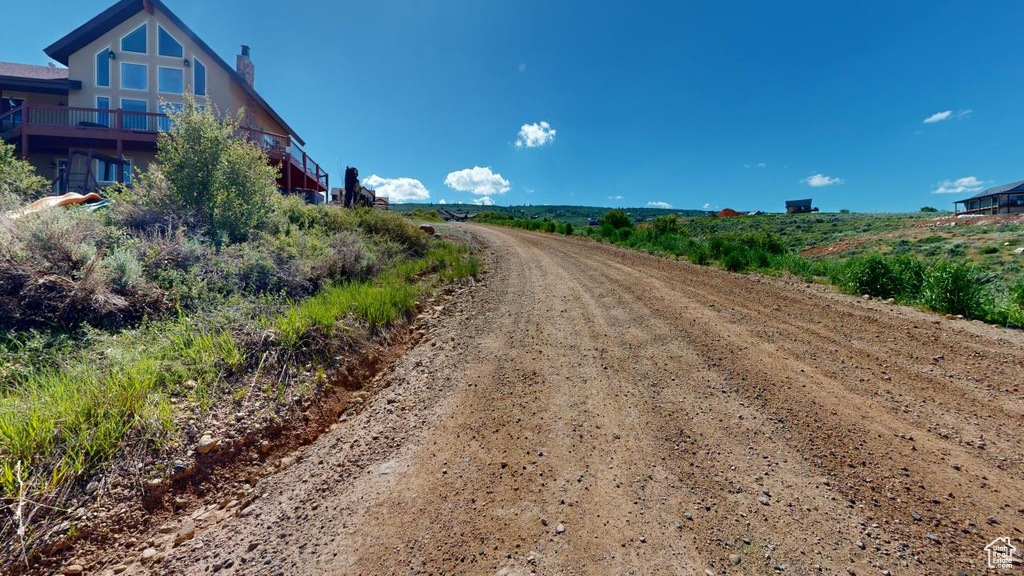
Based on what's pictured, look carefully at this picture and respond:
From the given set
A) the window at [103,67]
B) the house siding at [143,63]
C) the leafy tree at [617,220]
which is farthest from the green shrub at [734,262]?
the window at [103,67]

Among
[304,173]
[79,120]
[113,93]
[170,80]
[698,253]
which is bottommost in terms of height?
[698,253]

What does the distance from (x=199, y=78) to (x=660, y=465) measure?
25.6 metres

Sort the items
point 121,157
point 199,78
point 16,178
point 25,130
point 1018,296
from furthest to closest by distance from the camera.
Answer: point 199,78 < point 121,157 < point 25,130 < point 16,178 < point 1018,296

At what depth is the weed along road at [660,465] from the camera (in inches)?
68.4

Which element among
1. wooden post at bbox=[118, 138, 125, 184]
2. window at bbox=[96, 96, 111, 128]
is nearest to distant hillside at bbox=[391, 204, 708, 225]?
window at bbox=[96, 96, 111, 128]

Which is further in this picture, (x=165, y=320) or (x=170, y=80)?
(x=170, y=80)

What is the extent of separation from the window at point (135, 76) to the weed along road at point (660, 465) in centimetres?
2346

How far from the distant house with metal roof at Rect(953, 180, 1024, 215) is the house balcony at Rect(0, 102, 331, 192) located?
66.4 m

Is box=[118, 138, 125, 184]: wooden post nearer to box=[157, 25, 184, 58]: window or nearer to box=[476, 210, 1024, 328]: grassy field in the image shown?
box=[157, 25, 184, 58]: window

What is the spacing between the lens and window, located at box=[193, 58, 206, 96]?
18.3 metres

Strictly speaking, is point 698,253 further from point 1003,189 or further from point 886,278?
point 1003,189

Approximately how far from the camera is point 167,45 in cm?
1808

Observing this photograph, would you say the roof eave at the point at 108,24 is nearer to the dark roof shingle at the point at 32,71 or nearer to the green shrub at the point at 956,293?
the dark roof shingle at the point at 32,71

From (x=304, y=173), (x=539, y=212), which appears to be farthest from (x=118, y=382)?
(x=539, y=212)
